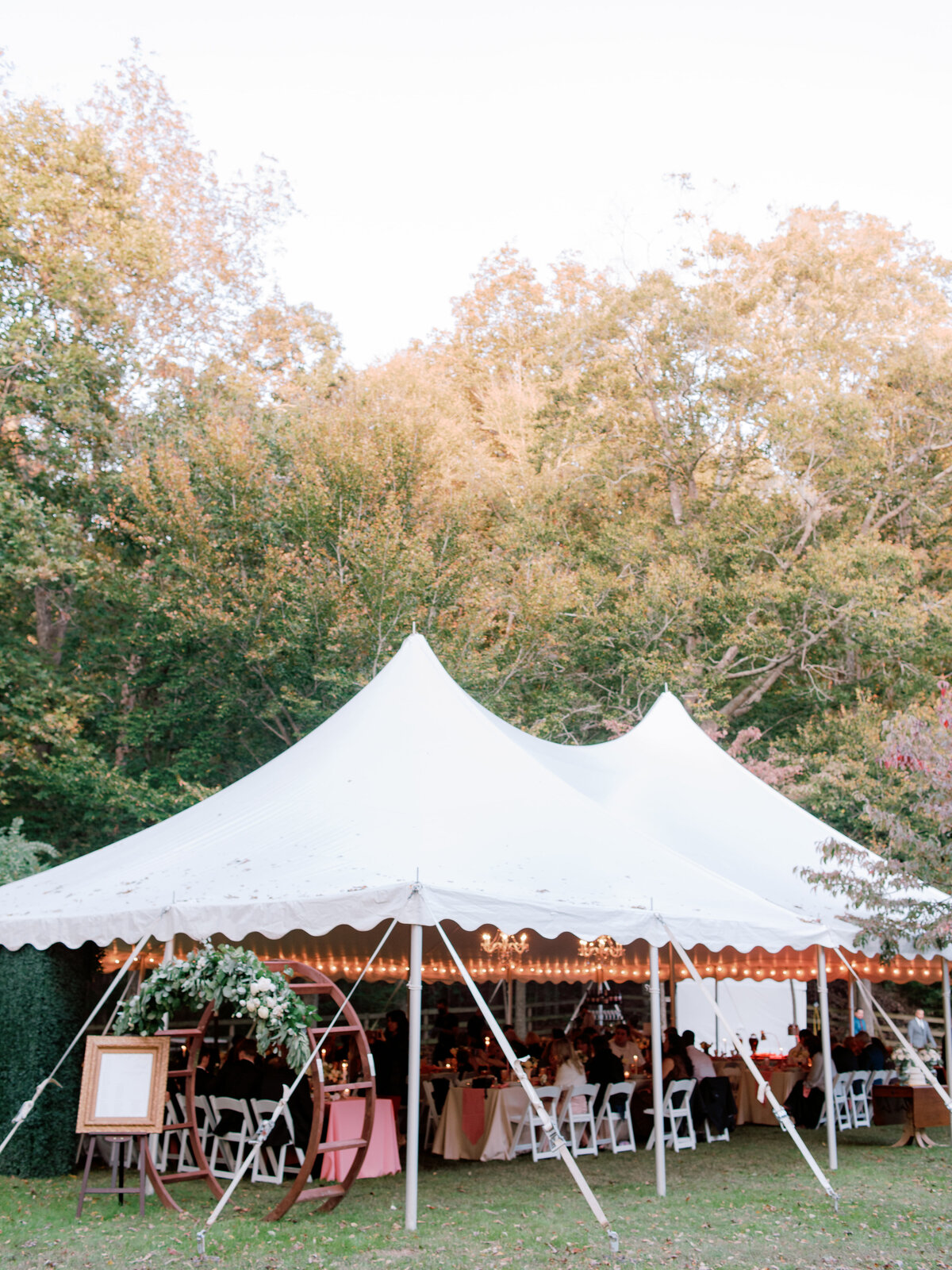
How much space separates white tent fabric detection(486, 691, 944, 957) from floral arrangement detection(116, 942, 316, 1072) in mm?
3931

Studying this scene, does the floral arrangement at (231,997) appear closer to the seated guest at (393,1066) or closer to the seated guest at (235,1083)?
the seated guest at (235,1083)

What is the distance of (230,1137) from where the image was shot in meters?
7.91

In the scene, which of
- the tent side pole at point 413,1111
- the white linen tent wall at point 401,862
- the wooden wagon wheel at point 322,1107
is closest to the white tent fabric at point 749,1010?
the white linen tent wall at point 401,862

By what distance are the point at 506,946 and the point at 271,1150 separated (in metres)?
3.55

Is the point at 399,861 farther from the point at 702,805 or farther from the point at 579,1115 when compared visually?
the point at 702,805

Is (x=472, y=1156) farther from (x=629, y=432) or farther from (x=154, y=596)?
(x=629, y=432)

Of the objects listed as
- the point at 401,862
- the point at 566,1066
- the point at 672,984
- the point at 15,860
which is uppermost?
the point at 15,860

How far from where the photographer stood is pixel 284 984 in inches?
250

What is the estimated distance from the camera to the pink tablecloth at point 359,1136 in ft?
23.1

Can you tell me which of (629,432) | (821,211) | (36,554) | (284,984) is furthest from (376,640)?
(821,211)

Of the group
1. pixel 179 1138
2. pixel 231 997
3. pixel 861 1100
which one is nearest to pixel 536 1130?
pixel 179 1138

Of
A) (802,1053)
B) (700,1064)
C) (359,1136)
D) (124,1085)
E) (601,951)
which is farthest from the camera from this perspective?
(802,1053)

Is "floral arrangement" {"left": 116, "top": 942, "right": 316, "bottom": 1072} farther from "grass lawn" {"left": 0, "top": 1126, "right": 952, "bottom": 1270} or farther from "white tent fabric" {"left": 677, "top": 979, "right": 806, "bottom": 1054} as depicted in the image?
"white tent fabric" {"left": 677, "top": 979, "right": 806, "bottom": 1054}

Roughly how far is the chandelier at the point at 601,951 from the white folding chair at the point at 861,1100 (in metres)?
2.61
